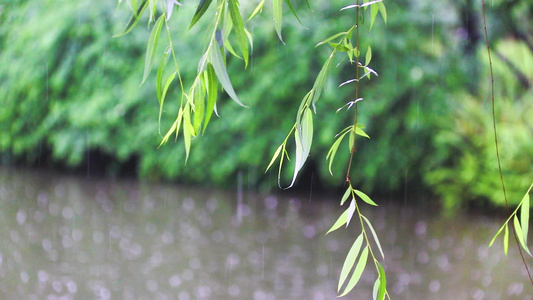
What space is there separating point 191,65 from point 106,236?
6.61 ft

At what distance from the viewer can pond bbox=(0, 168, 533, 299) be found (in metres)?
3.42

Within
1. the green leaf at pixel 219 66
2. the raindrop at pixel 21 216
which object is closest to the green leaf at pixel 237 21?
the green leaf at pixel 219 66

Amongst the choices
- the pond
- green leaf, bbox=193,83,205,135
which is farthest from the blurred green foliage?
green leaf, bbox=193,83,205,135

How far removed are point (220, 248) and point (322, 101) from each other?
1786 millimetres

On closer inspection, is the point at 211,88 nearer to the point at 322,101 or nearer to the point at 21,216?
the point at 322,101

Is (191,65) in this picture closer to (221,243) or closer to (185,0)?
(185,0)

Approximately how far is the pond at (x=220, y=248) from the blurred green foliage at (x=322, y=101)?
14.4 inches

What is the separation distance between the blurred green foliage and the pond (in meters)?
0.37

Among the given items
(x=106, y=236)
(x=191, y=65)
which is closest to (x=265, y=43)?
(x=191, y=65)

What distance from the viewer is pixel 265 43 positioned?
18.3 feet

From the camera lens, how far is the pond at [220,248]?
3420 mm

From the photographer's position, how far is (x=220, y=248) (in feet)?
13.9

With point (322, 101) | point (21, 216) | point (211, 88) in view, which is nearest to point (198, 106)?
point (211, 88)

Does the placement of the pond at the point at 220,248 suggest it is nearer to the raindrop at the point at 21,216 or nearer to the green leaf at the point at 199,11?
the raindrop at the point at 21,216
